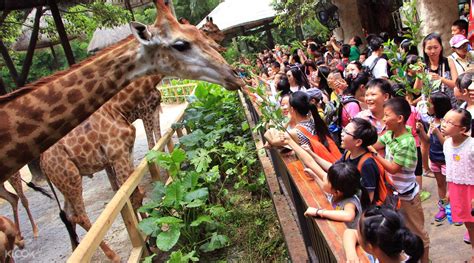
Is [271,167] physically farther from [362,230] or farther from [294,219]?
[362,230]

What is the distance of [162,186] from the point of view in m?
4.83

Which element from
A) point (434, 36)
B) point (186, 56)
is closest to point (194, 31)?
point (186, 56)

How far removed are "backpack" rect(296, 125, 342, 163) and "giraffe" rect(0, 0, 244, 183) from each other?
712 mm

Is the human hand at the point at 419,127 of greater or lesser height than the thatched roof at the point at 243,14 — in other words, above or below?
below

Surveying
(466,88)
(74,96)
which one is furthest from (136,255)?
(466,88)

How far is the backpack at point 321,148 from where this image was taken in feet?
10.5

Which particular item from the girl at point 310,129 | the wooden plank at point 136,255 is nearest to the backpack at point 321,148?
the girl at point 310,129

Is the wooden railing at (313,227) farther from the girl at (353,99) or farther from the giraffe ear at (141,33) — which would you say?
the giraffe ear at (141,33)

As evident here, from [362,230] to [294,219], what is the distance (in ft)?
6.91

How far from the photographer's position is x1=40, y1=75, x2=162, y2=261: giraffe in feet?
16.5

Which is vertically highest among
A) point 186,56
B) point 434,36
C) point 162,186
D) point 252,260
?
point 186,56

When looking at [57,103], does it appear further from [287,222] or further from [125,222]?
[287,222]

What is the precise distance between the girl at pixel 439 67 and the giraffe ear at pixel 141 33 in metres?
2.80

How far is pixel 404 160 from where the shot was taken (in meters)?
3.01
